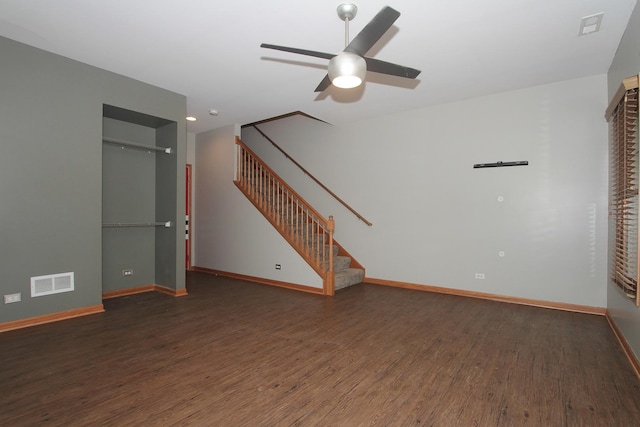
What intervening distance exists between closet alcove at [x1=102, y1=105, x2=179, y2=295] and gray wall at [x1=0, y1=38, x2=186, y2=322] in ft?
2.09

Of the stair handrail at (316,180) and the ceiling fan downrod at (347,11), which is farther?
the stair handrail at (316,180)

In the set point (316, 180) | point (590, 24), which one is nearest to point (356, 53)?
point (590, 24)

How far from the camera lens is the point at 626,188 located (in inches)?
116

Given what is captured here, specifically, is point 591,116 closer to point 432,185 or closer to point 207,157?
point 432,185

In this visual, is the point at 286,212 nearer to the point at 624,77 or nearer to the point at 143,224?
the point at 143,224

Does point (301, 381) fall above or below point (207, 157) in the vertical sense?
below

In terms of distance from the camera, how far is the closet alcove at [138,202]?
4797mm

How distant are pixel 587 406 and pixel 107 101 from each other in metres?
5.74

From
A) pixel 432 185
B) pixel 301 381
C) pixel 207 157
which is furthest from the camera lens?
pixel 207 157

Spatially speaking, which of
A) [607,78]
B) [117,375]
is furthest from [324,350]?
[607,78]

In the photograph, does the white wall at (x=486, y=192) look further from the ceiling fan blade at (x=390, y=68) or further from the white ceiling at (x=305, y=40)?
the ceiling fan blade at (x=390, y=68)

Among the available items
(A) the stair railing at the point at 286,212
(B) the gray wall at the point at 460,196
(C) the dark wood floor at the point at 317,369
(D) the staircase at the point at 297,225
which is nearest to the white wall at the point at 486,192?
(B) the gray wall at the point at 460,196

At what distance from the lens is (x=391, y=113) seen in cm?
574

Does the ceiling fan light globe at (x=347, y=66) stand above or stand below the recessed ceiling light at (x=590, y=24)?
below
